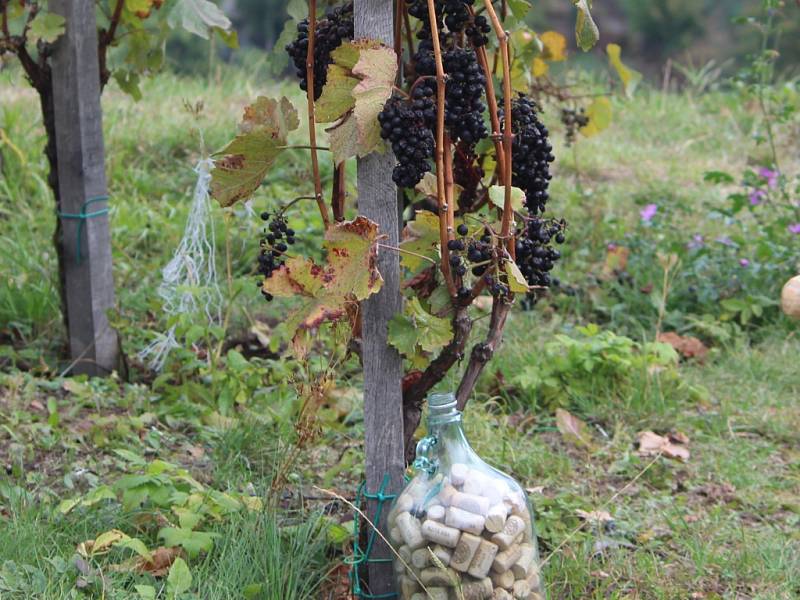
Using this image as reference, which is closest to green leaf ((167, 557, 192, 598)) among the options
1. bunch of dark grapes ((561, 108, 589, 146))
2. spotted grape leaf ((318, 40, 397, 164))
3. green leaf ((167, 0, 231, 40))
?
spotted grape leaf ((318, 40, 397, 164))

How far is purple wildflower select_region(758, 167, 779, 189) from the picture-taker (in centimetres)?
485

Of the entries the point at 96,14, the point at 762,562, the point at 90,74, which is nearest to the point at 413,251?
the point at 762,562

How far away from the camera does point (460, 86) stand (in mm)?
2021

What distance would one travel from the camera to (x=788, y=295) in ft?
7.36

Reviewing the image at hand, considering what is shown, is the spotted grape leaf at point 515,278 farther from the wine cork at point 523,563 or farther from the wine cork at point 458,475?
the wine cork at point 523,563

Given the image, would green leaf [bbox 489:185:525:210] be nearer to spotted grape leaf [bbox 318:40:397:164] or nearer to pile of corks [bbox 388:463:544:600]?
spotted grape leaf [bbox 318:40:397:164]

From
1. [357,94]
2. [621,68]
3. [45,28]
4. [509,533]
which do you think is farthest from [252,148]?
[621,68]

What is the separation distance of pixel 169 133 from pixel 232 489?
3.42 metres

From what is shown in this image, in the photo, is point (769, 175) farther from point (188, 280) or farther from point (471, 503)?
point (471, 503)

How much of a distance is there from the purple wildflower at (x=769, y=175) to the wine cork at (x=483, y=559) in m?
3.12

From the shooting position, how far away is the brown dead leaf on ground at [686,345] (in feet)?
14.0

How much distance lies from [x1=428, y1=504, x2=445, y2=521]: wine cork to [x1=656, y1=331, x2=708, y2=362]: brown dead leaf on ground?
2.42m

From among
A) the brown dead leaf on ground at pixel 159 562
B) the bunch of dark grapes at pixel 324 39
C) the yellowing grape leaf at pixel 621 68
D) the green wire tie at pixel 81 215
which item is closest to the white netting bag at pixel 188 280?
the green wire tie at pixel 81 215

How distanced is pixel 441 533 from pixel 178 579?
0.55 m
